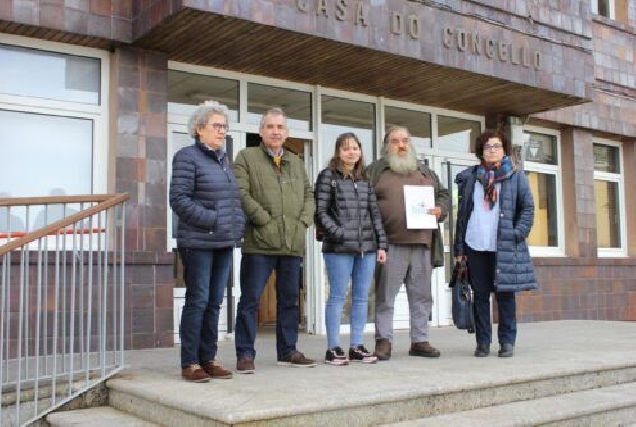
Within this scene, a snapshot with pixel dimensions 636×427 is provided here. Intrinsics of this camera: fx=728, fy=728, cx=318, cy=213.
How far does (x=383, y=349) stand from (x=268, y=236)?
4.28 feet

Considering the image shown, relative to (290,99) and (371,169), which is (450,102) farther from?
(371,169)

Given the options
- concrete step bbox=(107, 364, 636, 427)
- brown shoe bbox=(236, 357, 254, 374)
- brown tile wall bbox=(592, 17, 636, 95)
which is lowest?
concrete step bbox=(107, 364, 636, 427)

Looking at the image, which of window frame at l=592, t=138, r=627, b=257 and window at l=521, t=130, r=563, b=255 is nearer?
window at l=521, t=130, r=563, b=255

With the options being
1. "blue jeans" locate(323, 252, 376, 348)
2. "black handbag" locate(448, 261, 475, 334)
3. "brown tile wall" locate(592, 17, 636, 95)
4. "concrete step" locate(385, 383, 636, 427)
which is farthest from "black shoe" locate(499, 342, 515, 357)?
"brown tile wall" locate(592, 17, 636, 95)

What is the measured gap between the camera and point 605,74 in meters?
10.2

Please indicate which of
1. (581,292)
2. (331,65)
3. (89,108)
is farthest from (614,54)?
(89,108)

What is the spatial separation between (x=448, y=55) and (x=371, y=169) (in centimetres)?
250

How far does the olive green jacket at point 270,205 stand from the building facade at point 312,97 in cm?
171

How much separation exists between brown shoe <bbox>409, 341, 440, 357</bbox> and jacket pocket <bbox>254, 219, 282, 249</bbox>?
150cm

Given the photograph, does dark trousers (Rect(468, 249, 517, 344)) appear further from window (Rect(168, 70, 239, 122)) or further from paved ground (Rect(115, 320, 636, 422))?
window (Rect(168, 70, 239, 122))

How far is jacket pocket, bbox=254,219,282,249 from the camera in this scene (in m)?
4.47

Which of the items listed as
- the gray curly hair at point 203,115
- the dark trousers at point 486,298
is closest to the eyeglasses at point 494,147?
the dark trousers at point 486,298

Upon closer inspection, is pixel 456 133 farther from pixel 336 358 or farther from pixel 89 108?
pixel 336 358

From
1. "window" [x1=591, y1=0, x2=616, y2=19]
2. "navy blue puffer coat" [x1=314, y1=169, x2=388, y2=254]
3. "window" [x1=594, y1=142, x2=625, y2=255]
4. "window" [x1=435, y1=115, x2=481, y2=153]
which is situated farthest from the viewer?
"window" [x1=591, y1=0, x2=616, y2=19]
